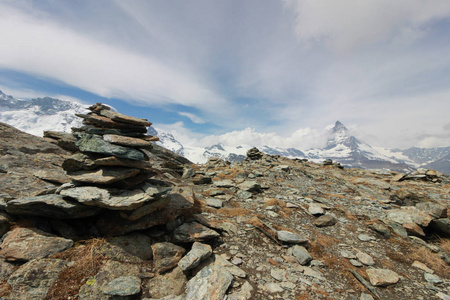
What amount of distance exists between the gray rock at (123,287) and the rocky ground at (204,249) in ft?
0.12

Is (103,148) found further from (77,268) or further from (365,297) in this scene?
(365,297)

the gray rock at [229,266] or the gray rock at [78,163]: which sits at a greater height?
the gray rock at [78,163]

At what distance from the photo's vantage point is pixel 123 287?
6.43 metres

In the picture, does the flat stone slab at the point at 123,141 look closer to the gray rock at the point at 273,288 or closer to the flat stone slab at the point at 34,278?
the flat stone slab at the point at 34,278

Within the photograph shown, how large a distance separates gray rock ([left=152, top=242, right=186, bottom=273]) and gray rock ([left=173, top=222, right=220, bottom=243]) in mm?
495

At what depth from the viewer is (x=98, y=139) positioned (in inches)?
369

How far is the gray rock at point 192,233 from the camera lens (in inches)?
355

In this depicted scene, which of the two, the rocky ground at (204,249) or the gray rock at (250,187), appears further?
the gray rock at (250,187)

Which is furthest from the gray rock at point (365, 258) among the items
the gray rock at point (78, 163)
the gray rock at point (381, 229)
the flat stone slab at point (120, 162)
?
the gray rock at point (78, 163)

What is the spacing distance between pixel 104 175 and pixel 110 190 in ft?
2.76

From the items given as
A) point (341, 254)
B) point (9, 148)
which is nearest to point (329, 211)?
point (341, 254)

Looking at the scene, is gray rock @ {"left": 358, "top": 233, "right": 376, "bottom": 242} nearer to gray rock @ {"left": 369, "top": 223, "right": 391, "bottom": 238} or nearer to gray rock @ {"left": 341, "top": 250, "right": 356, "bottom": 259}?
gray rock @ {"left": 369, "top": 223, "right": 391, "bottom": 238}

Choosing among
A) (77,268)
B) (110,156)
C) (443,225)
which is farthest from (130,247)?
(443,225)

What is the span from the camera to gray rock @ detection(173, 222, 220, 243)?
9.02 m
